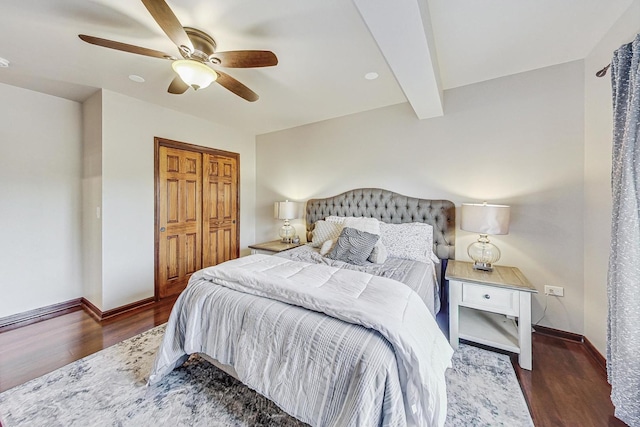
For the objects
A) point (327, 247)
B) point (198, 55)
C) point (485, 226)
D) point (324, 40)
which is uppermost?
point (324, 40)

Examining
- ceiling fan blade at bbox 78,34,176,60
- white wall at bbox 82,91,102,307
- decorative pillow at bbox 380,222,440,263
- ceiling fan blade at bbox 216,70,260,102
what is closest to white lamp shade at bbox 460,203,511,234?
decorative pillow at bbox 380,222,440,263

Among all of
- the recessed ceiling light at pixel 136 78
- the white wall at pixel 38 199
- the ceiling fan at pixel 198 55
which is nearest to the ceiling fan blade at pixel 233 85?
the ceiling fan at pixel 198 55

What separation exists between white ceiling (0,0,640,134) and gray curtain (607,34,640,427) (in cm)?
64

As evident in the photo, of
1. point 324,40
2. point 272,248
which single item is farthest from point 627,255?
point 272,248

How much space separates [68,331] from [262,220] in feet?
8.88

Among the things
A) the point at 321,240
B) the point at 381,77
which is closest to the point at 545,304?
the point at 321,240

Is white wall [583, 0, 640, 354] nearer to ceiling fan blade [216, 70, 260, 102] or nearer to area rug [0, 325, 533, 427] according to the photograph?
area rug [0, 325, 533, 427]

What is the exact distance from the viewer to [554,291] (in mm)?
2324

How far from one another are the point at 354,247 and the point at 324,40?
69.1 inches

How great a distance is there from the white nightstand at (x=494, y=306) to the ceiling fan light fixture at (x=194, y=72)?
2.55 metres

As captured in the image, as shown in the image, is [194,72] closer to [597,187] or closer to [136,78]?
[136,78]

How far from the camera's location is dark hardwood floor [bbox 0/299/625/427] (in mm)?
1545

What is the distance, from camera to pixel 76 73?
236 centimetres

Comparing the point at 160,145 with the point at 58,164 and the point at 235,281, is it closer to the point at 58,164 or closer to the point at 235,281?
the point at 58,164
